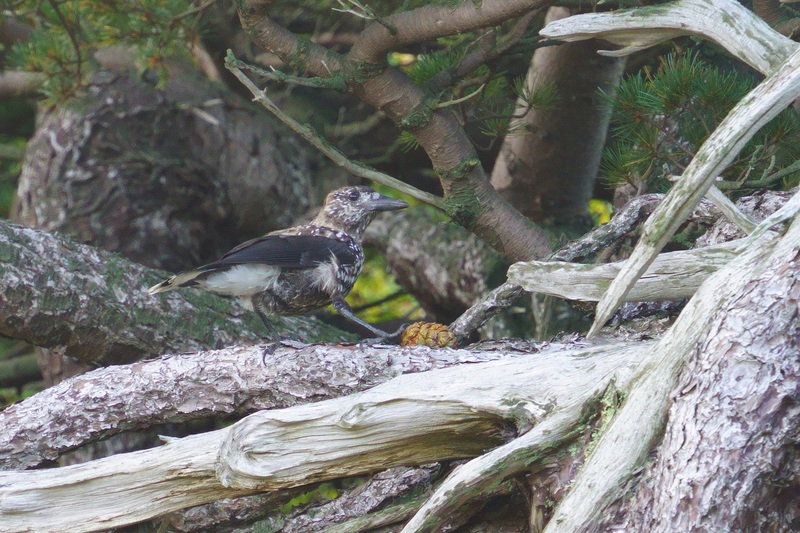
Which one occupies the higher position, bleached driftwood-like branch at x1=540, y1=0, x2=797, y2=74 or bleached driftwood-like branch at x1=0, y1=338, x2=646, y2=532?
bleached driftwood-like branch at x1=540, y1=0, x2=797, y2=74

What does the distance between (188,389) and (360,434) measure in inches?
29.4

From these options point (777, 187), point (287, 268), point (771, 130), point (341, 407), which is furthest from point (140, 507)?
point (777, 187)

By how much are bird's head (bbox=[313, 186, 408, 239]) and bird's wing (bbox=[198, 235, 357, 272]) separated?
39 centimetres

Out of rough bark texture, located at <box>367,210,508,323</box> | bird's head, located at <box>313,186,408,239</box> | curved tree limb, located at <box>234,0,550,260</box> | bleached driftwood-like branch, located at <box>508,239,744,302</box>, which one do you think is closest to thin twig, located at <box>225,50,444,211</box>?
curved tree limb, located at <box>234,0,550,260</box>

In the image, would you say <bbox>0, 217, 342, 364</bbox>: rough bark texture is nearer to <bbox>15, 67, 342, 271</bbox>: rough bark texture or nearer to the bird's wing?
the bird's wing

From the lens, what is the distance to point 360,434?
242 cm

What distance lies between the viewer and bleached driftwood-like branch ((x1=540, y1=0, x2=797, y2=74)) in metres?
2.50

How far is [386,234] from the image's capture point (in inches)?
213

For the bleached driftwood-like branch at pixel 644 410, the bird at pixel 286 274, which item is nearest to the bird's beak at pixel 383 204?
the bird at pixel 286 274

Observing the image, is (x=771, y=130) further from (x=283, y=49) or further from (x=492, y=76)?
(x=283, y=49)

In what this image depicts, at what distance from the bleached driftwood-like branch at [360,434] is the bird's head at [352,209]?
67.7 inches

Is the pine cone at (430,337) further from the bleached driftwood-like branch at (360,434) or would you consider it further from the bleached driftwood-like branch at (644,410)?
the bleached driftwood-like branch at (644,410)

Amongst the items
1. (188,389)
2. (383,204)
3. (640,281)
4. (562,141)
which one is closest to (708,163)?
(640,281)

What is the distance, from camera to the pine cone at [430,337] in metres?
3.03
